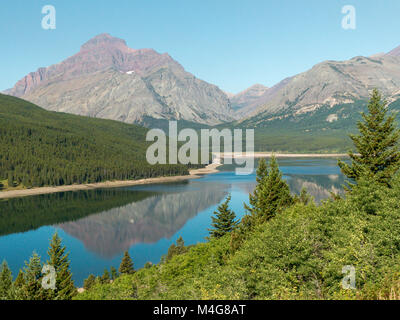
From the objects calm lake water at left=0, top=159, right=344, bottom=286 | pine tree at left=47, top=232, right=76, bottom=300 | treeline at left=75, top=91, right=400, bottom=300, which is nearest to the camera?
treeline at left=75, top=91, right=400, bottom=300

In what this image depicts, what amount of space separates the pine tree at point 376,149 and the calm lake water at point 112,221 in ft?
47.4

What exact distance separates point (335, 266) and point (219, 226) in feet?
164

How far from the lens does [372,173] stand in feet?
133

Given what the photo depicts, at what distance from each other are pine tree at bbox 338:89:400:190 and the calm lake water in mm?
14443

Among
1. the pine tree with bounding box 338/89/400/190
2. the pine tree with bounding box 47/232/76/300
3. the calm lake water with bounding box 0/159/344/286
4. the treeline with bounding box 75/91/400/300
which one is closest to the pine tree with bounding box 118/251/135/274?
the calm lake water with bounding box 0/159/344/286

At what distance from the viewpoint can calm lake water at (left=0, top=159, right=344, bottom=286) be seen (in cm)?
8662

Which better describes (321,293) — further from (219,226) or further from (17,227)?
(17,227)

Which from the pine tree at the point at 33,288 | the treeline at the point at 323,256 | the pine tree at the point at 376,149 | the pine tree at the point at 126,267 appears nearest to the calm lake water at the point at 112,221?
the pine tree at the point at 126,267

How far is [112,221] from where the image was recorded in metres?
118

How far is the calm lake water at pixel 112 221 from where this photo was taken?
86.6 m

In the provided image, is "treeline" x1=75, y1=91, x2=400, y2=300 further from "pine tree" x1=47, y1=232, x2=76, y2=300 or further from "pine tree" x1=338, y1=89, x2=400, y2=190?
"pine tree" x1=47, y1=232, x2=76, y2=300

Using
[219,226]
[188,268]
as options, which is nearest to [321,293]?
[188,268]

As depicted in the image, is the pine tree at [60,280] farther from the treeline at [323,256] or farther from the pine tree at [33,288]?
the treeline at [323,256]
